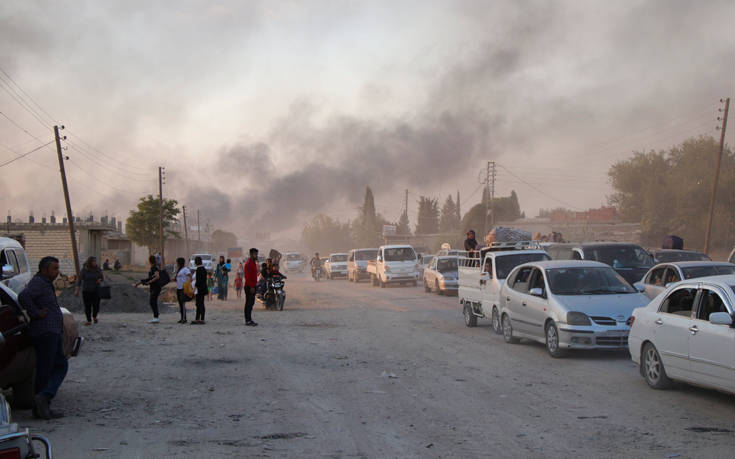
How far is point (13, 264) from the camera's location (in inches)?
589

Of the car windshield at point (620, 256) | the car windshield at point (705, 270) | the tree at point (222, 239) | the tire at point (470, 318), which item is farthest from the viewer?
the tree at point (222, 239)

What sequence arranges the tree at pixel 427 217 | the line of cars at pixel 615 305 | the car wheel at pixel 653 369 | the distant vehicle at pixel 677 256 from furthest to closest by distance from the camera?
the tree at pixel 427 217, the distant vehicle at pixel 677 256, the car wheel at pixel 653 369, the line of cars at pixel 615 305

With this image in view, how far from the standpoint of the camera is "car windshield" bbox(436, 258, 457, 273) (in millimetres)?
28766

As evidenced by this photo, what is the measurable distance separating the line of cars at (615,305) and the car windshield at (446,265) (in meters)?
8.89


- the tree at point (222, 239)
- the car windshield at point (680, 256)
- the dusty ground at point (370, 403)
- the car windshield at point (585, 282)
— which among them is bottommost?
the dusty ground at point (370, 403)

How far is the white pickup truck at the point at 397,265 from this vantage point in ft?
118

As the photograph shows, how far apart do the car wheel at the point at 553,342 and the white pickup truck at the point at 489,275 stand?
2.59m

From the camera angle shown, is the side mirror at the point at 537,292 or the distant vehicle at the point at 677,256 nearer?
the side mirror at the point at 537,292

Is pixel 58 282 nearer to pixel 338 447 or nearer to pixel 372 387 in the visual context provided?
pixel 372 387

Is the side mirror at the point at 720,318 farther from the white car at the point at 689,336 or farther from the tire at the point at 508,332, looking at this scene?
the tire at the point at 508,332

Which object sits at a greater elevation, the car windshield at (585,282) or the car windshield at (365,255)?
the car windshield at (365,255)

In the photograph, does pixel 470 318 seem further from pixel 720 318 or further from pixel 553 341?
pixel 720 318

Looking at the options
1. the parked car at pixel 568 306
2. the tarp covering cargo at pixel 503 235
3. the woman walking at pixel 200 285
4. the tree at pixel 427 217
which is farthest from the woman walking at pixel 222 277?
the tree at pixel 427 217

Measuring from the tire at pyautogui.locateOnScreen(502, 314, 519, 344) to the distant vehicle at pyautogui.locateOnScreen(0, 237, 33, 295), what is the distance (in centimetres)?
1002
